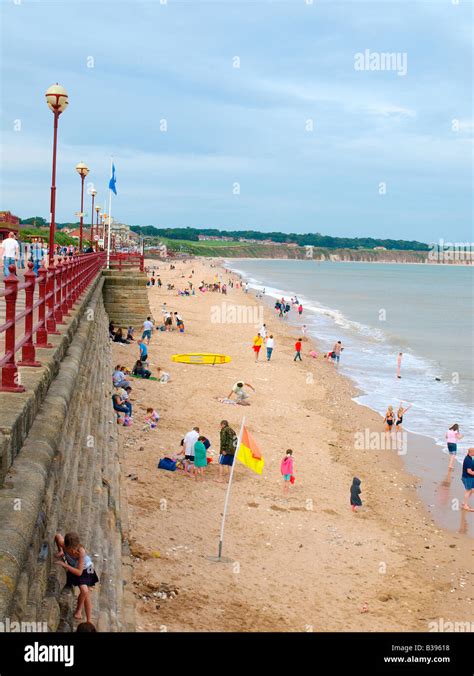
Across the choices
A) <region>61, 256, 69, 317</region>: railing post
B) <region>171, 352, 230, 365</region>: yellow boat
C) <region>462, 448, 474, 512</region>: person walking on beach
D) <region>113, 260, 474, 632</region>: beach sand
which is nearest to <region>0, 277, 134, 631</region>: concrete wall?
<region>61, 256, 69, 317</region>: railing post

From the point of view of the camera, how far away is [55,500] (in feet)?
17.8

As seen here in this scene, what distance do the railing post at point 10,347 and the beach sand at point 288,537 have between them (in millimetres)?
4074

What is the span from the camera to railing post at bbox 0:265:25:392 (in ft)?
17.2

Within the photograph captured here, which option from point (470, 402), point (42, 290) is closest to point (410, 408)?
point (470, 402)

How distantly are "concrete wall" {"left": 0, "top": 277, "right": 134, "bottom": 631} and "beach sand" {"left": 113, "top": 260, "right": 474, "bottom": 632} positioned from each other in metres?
1.05

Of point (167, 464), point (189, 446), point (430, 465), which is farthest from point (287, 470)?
point (430, 465)

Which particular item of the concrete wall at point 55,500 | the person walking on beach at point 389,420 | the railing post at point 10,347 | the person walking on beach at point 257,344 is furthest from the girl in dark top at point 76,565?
the person walking on beach at point 257,344

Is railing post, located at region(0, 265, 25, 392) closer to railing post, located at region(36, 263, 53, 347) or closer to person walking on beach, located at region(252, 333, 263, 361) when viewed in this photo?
railing post, located at region(36, 263, 53, 347)

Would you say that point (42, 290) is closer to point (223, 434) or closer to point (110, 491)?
point (110, 491)

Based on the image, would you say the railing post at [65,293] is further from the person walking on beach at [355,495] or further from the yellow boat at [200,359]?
the yellow boat at [200,359]

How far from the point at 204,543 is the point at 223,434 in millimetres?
3207

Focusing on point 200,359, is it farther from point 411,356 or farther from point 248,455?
point 248,455

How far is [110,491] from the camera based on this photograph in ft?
30.8
